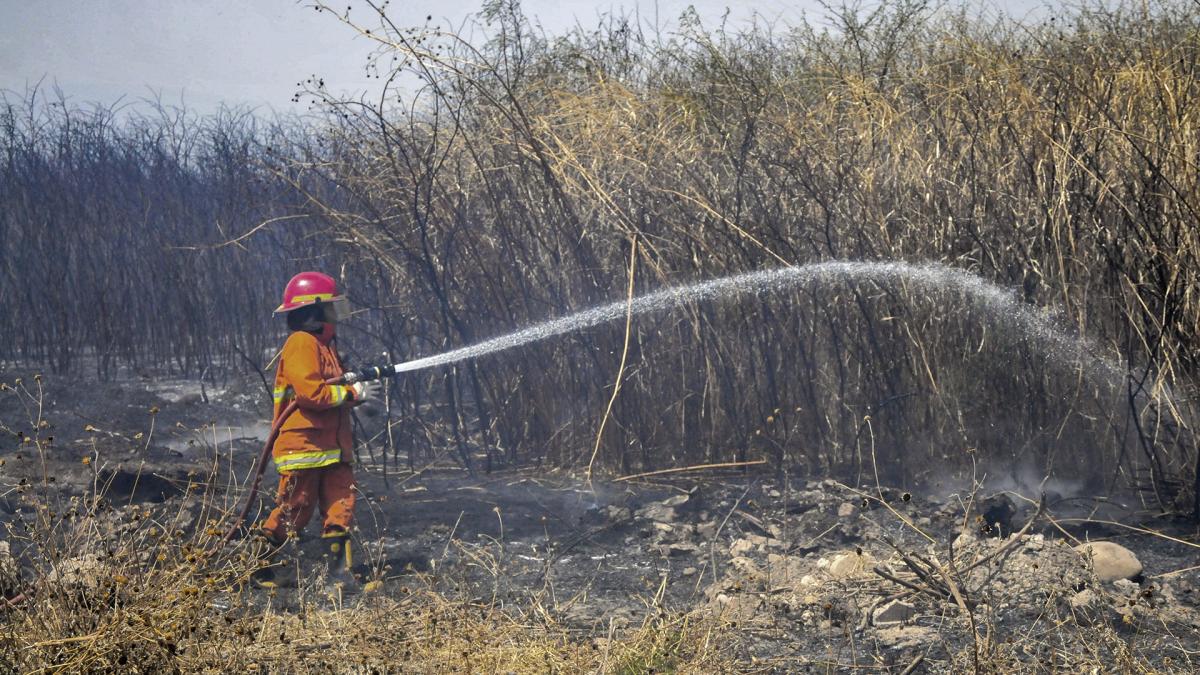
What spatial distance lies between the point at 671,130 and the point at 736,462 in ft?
6.83

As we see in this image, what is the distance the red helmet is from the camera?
518 cm

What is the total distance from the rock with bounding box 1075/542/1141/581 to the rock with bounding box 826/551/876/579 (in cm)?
83

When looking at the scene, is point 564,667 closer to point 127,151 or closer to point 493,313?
point 493,313

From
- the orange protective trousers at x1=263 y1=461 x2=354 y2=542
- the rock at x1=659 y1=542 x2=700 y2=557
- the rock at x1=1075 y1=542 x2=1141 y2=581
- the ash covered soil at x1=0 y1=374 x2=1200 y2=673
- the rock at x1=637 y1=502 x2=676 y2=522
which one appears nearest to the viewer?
the ash covered soil at x1=0 y1=374 x2=1200 y2=673

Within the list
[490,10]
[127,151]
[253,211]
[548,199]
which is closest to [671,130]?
[548,199]

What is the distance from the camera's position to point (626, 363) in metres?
6.73

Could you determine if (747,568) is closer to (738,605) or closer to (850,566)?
(850,566)

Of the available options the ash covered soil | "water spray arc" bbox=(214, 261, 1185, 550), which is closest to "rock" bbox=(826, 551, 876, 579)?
the ash covered soil

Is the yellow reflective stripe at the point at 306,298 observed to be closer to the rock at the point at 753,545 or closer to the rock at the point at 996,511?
the rock at the point at 753,545

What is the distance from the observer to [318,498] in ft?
17.4

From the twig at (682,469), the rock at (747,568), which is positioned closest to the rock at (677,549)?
the rock at (747,568)

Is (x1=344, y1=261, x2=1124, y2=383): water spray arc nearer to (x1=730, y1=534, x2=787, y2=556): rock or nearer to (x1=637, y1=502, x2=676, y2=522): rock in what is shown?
(x1=637, y1=502, x2=676, y2=522): rock

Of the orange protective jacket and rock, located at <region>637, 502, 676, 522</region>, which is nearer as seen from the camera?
the orange protective jacket

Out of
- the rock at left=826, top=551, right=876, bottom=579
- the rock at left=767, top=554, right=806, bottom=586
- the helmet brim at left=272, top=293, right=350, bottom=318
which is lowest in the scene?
the rock at left=767, top=554, right=806, bottom=586
